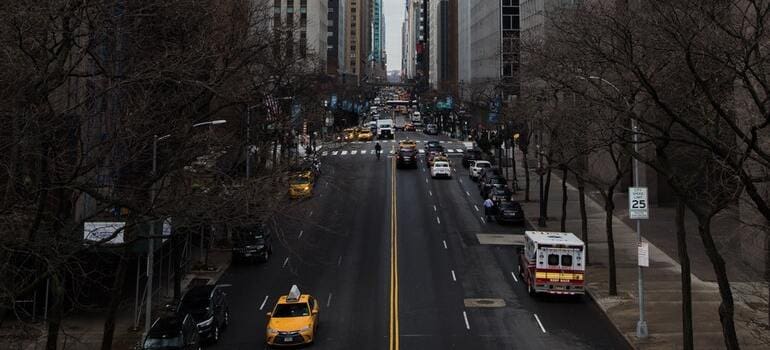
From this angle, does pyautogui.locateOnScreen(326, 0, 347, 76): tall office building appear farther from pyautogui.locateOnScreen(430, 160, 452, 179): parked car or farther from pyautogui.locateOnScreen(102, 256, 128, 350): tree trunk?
pyautogui.locateOnScreen(102, 256, 128, 350): tree trunk

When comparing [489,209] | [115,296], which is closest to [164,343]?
[115,296]

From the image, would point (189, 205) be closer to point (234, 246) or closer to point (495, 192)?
point (234, 246)

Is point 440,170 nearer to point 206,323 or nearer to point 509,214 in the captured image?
point 509,214

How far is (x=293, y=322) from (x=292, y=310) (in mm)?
791

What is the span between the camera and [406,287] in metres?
28.7

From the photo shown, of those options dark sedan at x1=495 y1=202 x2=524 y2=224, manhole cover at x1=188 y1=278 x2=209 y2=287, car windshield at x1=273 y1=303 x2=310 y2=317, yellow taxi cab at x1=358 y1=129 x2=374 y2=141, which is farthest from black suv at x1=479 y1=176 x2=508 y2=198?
yellow taxi cab at x1=358 y1=129 x2=374 y2=141

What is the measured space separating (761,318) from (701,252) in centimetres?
1244

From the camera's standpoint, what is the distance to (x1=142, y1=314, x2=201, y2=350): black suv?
1897 cm

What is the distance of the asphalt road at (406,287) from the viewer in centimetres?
2220

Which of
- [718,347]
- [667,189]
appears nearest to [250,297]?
[718,347]

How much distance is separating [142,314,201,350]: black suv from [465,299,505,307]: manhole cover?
10326 millimetres

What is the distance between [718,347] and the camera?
20.6m

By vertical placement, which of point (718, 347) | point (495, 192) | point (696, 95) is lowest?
point (718, 347)

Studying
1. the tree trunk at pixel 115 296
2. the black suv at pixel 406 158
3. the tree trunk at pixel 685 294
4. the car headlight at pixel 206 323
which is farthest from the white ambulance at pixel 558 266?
the black suv at pixel 406 158
